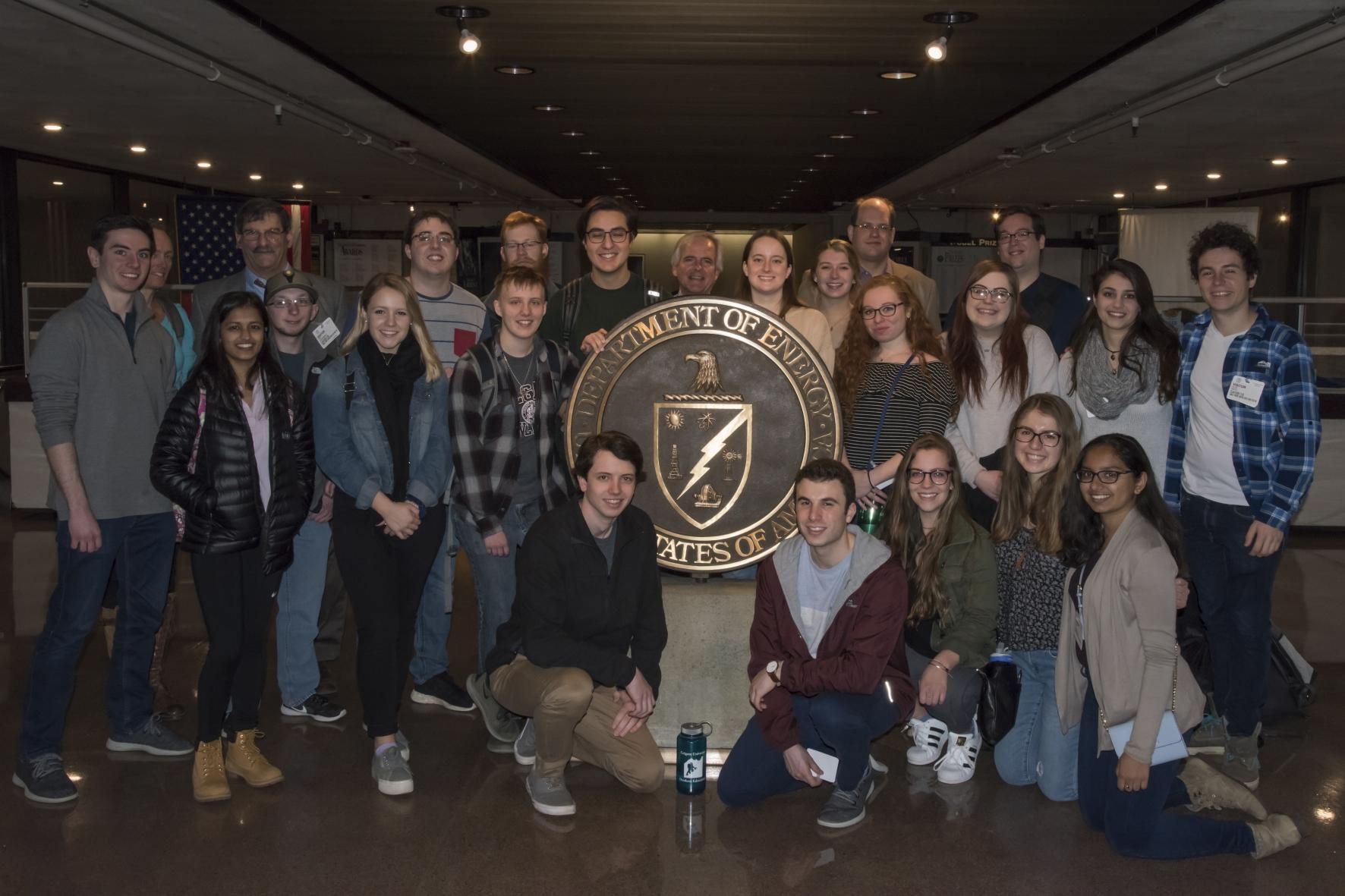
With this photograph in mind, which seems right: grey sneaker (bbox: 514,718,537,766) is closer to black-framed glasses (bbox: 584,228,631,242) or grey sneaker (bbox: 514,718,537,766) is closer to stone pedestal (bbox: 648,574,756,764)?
stone pedestal (bbox: 648,574,756,764)

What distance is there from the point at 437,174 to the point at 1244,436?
13.5 m

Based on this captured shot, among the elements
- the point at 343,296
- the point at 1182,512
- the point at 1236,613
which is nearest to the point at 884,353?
the point at 1182,512

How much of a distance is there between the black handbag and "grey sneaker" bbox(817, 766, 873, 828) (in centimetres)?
50

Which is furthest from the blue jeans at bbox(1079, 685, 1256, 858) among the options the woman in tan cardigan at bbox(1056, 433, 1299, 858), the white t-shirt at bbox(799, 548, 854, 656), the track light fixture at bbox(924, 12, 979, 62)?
the track light fixture at bbox(924, 12, 979, 62)

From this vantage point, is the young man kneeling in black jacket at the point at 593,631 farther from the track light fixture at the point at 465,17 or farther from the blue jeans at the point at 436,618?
the track light fixture at the point at 465,17

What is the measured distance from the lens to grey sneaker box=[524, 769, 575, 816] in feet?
11.8

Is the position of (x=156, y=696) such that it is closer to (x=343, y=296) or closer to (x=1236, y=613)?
(x=343, y=296)

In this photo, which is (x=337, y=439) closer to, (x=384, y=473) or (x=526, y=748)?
(x=384, y=473)

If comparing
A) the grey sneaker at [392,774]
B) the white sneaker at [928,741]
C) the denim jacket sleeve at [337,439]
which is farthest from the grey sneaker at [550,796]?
the white sneaker at [928,741]

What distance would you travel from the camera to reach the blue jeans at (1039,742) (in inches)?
148

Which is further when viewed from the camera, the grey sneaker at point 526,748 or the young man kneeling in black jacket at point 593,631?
the grey sneaker at point 526,748

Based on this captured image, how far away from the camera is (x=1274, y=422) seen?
3.94 m

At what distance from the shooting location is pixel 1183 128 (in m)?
11.0

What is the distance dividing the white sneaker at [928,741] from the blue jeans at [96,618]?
2.57 meters
